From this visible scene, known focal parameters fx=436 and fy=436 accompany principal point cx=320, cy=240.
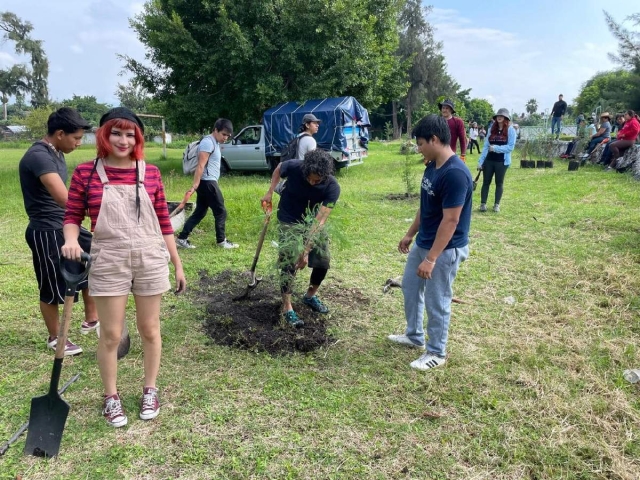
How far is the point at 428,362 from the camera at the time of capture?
10.4 feet

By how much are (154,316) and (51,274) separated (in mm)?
1139

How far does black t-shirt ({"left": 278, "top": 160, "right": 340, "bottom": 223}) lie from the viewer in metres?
3.47

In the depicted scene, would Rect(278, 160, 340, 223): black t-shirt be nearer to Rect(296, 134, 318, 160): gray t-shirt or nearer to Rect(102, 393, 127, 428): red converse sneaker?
Rect(296, 134, 318, 160): gray t-shirt

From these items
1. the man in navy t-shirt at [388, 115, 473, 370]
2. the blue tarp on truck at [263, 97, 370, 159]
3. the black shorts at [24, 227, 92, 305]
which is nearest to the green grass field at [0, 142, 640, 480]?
the man in navy t-shirt at [388, 115, 473, 370]

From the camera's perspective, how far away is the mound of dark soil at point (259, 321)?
3455mm

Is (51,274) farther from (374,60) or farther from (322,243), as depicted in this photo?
(374,60)

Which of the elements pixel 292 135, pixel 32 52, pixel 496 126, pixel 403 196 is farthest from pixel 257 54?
pixel 32 52

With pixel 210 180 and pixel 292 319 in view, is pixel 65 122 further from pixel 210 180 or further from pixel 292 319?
pixel 210 180

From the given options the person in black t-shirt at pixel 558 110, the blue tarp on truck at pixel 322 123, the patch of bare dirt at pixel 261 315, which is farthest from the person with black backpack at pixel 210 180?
the person in black t-shirt at pixel 558 110

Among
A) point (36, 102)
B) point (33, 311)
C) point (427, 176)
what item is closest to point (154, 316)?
point (427, 176)

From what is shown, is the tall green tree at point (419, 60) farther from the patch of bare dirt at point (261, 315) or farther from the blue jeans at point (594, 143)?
the patch of bare dirt at point (261, 315)

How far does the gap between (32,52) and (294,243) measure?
215 feet

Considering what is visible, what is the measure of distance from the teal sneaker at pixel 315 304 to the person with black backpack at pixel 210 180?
2294 millimetres

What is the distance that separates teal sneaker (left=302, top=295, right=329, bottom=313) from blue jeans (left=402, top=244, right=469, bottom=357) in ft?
2.90
